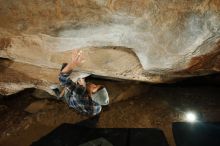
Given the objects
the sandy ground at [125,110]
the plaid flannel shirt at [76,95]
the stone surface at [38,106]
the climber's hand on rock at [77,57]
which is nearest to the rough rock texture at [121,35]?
the climber's hand on rock at [77,57]

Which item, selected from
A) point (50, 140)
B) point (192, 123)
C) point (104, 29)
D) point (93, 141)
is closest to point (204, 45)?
point (104, 29)

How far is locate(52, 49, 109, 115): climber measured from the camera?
3455 millimetres

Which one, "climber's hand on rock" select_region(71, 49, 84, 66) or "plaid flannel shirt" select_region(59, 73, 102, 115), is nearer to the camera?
"climber's hand on rock" select_region(71, 49, 84, 66)

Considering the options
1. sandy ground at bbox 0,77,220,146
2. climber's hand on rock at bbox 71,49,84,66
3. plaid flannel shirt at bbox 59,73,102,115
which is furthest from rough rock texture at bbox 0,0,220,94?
sandy ground at bbox 0,77,220,146

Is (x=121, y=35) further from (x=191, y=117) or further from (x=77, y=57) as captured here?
(x=191, y=117)

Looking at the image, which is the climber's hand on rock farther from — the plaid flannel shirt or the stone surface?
the stone surface

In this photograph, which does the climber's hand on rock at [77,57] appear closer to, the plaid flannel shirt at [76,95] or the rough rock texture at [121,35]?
the rough rock texture at [121,35]

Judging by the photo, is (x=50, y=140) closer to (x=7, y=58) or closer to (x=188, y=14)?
(x=7, y=58)

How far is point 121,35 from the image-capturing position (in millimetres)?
2916

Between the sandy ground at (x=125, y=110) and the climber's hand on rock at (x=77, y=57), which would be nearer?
the climber's hand on rock at (x=77, y=57)

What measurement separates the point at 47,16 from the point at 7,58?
4.64 feet

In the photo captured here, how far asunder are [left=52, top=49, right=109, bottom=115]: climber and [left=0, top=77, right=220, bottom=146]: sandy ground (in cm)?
51

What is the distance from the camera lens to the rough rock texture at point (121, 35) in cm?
252

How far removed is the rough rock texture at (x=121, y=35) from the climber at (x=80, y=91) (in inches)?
4.7
